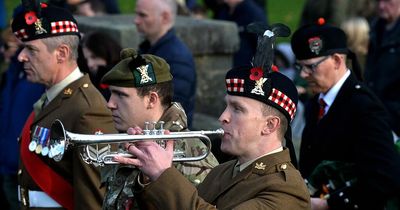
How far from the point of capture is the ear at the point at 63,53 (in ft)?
20.7

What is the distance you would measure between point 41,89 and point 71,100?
72.1 inches

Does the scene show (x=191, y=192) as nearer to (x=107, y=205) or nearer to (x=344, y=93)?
(x=107, y=205)

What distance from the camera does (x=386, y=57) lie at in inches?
357

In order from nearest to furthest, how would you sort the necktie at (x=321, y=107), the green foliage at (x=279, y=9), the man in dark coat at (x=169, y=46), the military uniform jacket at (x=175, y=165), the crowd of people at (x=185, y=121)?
1. the crowd of people at (x=185, y=121)
2. the military uniform jacket at (x=175, y=165)
3. the necktie at (x=321, y=107)
4. the man in dark coat at (x=169, y=46)
5. the green foliage at (x=279, y=9)

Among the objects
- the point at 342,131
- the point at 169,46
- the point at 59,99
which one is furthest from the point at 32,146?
the point at 169,46

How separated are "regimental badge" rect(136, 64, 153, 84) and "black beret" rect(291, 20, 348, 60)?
1.61m

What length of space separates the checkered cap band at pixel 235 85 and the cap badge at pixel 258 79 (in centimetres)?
6

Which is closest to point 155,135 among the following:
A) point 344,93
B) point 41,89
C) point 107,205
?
point 107,205

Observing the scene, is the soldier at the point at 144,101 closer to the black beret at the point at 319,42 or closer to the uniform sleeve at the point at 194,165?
the uniform sleeve at the point at 194,165

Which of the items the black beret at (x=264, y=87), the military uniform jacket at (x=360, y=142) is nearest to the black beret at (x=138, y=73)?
Result: the black beret at (x=264, y=87)

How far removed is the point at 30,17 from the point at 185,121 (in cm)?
162

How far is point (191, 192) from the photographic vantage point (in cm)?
436

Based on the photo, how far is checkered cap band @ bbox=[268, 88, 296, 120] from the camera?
4.55 m

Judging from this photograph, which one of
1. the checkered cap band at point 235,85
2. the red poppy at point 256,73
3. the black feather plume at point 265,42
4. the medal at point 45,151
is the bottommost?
the medal at point 45,151
